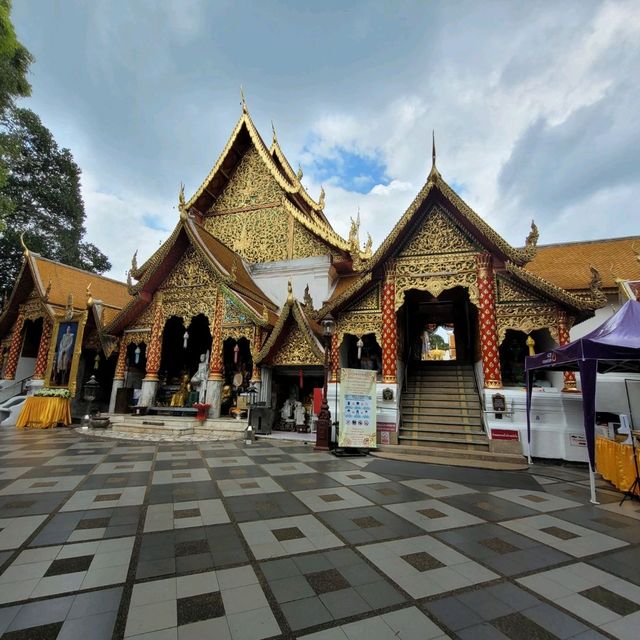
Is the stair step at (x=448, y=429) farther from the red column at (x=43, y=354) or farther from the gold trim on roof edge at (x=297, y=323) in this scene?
the red column at (x=43, y=354)

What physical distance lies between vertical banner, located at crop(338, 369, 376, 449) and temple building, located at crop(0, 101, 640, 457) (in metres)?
0.63

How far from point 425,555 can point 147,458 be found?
5.99 meters

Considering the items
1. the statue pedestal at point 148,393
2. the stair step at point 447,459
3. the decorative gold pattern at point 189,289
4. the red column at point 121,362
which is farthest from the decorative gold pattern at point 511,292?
the red column at point 121,362

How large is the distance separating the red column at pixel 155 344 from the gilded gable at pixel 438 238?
921 cm

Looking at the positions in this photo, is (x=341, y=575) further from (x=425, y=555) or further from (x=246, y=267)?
(x=246, y=267)

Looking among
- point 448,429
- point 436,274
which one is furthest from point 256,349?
point 448,429

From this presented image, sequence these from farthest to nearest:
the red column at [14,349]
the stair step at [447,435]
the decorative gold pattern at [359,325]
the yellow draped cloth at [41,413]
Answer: the red column at [14,349], the yellow draped cloth at [41,413], the decorative gold pattern at [359,325], the stair step at [447,435]

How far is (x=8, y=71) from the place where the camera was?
30.6 feet

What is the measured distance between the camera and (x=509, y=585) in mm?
2678

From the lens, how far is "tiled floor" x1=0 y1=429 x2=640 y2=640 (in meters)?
2.15

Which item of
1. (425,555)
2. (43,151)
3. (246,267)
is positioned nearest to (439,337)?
(246,267)

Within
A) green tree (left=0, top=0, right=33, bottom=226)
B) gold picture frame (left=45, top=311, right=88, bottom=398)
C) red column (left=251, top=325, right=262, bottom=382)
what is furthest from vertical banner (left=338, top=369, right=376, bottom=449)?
gold picture frame (left=45, top=311, right=88, bottom=398)

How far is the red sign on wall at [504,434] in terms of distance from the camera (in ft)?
26.6

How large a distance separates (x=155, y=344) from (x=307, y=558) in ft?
38.7
